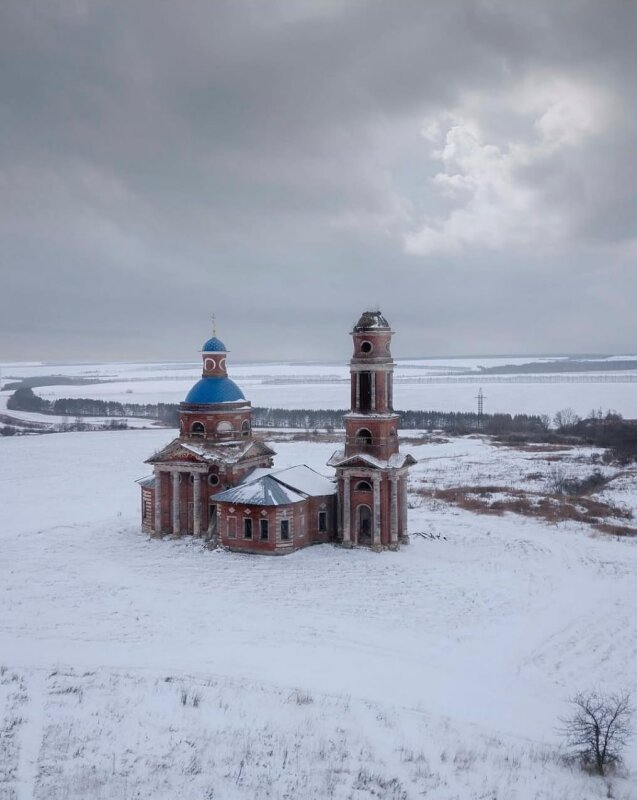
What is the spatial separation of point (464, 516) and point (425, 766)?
81.4ft

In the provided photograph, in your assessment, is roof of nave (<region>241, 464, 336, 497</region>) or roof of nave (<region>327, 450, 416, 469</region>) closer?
roof of nave (<region>327, 450, 416, 469</region>)

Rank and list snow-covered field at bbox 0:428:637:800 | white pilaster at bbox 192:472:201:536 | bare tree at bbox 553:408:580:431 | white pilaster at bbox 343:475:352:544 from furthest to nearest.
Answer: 1. bare tree at bbox 553:408:580:431
2. white pilaster at bbox 192:472:201:536
3. white pilaster at bbox 343:475:352:544
4. snow-covered field at bbox 0:428:637:800

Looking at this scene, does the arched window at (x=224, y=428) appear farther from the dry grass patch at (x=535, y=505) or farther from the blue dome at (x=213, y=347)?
the dry grass patch at (x=535, y=505)

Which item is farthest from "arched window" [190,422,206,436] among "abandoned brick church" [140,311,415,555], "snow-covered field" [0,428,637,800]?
"snow-covered field" [0,428,637,800]

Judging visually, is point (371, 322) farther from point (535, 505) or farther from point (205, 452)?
point (535, 505)

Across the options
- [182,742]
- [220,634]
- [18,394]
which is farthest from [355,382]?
[18,394]

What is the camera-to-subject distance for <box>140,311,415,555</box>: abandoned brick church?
2964 centimetres

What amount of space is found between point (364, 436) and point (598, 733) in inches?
750

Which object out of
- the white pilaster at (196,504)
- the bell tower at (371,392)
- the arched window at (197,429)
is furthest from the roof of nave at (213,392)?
the bell tower at (371,392)

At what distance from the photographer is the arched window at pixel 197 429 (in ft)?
110

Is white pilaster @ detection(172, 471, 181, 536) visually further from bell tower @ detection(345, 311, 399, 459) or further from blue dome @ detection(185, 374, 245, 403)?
bell tower @ detection(345, 311, 399, 459)

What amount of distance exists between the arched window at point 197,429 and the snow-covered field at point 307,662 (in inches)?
212

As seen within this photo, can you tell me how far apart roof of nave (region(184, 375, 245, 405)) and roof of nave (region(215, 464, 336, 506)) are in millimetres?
3943

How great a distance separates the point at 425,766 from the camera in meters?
13.4
